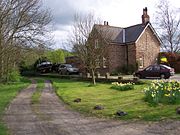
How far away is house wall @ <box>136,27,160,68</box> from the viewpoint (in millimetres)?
49906

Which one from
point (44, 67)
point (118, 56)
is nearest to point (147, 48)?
point (118, 56)

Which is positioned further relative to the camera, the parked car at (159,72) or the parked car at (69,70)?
the parked car at (69,70)

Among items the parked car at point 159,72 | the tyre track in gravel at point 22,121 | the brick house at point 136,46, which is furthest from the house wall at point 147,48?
the tyre track in gravel at point 22,121

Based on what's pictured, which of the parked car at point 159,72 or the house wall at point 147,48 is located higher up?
the house wall at point 147,48

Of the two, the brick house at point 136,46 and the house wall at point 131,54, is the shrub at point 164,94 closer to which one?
the brick house at point 136,46

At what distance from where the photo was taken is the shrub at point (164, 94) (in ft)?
47.1

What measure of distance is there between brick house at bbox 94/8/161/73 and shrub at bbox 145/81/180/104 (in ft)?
104

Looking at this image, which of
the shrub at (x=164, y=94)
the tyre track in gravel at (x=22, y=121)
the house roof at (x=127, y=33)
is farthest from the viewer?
the house roof at (x=127, y=33)

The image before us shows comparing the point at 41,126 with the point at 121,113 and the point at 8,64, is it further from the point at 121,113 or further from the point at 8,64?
the point at 8,64

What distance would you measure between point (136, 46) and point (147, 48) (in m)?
2.69

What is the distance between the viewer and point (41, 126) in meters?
11.0

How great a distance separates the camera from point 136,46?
49156 mm

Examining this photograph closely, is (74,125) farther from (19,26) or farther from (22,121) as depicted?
(19,26)

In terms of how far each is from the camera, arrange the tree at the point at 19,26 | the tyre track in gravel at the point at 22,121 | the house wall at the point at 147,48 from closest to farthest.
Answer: the tyre track in gravel at the point at 22,121
the tree at the point at 19,26
the house wall at the point at 147,48
